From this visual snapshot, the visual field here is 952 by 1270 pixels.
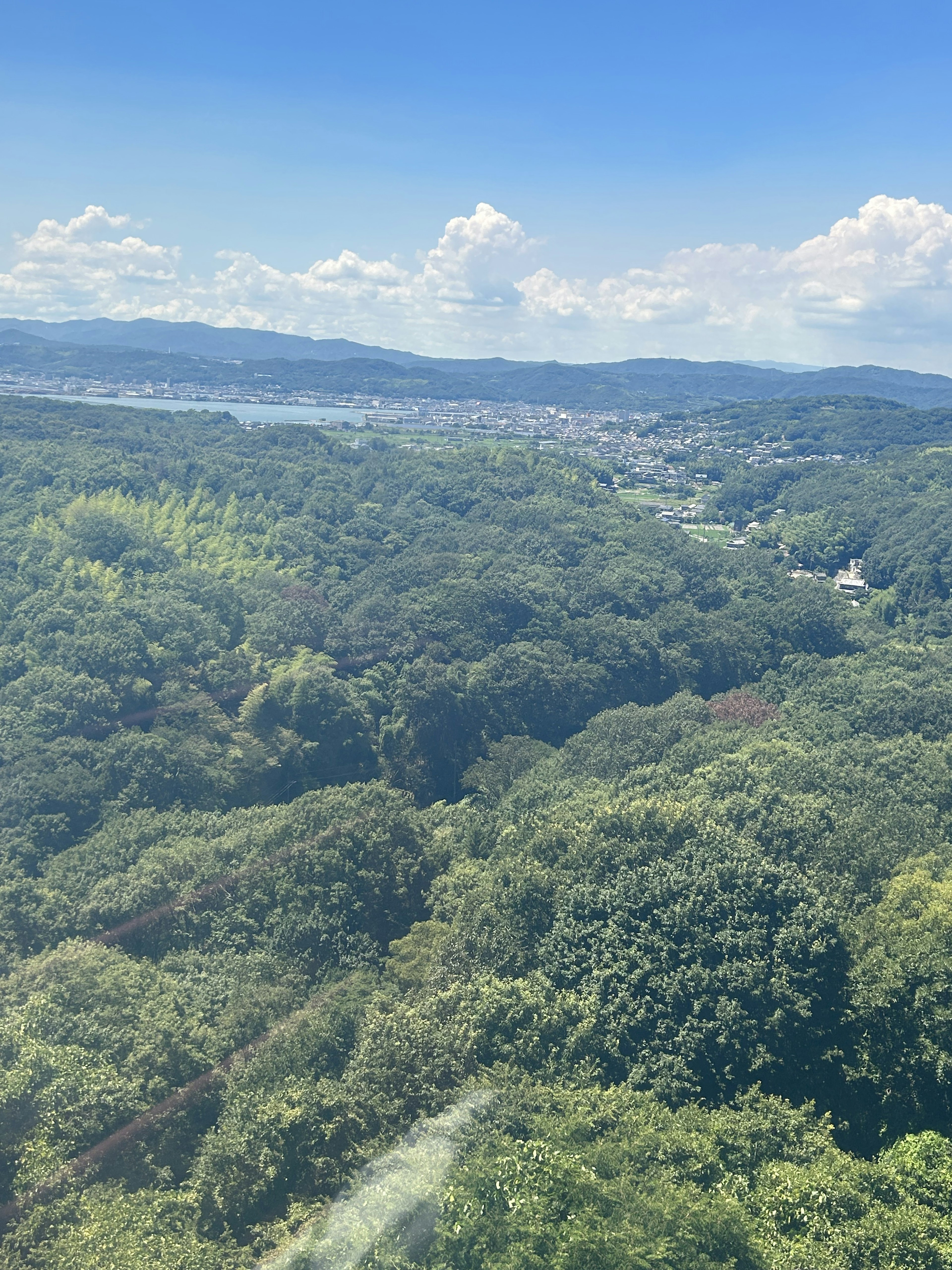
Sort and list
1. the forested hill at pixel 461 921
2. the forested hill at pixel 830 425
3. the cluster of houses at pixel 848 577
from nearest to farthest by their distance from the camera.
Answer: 1. the forested hill at pixel 461 921
2. the cluster of houses at pixel 848 577
3. the forested hill at pixel 830 425

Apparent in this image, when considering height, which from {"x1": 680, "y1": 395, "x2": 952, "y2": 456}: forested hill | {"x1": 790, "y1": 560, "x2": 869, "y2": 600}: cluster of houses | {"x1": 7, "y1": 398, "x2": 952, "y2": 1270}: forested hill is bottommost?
{"x1": 7, "y1": 398, "x2": 952, "y2": 1270}: forested hill

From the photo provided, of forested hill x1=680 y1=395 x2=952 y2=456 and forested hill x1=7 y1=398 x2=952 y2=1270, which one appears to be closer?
forested hill x1=7 y1=398 x2=952 y2=1270

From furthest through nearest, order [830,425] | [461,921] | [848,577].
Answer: [830,425] → [848,577] → [461,921]

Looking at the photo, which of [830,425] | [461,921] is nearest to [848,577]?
[461,921]

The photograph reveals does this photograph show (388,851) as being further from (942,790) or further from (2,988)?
(942,790)

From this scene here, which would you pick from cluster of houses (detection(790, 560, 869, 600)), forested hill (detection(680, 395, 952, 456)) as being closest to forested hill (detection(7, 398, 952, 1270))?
cluster of houses (detection(790, 560, 869, 600))

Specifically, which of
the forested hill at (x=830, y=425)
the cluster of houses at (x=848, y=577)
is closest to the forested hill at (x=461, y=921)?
the cluster of houses at (x=848, y=577)

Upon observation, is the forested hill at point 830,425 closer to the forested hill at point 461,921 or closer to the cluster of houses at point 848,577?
the cluster of houses at point 848,577

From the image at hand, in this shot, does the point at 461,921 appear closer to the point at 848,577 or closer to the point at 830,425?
the point at 848,577

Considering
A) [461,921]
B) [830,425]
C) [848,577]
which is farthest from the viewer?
[830,425]

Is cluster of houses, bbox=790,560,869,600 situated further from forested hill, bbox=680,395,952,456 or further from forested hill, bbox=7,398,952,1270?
forested hill, bbox=680,395,952,456
